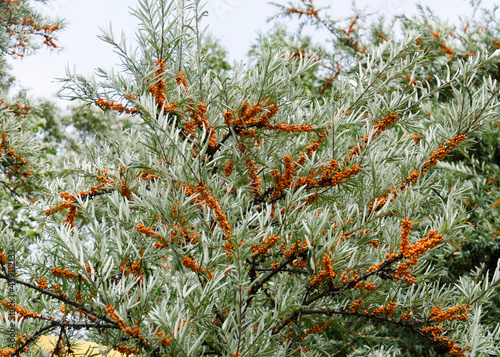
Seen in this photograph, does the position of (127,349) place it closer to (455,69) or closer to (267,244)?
(267,244)

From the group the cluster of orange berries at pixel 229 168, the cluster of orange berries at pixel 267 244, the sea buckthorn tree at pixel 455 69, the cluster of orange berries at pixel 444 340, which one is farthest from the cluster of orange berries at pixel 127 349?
the sea buckthorn tree at pixel 455 69

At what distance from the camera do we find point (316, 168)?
1.29 metres

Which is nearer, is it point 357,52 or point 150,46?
point 150,46

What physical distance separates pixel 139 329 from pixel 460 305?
3.33 ft

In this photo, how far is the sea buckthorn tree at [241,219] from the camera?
40.4 inches

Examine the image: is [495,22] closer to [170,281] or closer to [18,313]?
[170,281]

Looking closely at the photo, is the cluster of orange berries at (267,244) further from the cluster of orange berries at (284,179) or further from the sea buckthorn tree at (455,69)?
the sea buckthorn tree at (455,69)

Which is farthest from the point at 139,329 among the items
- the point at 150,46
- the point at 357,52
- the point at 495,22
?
the point at 495,22

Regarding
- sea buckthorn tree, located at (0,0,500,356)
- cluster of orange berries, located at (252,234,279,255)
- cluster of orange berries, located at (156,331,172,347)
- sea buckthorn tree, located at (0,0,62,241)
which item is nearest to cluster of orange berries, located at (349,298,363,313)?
sea buckthorn tree, located at (0,0,500,356)

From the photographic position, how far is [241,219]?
1.24 meters

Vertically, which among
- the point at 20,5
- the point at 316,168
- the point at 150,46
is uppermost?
the point at 20,5

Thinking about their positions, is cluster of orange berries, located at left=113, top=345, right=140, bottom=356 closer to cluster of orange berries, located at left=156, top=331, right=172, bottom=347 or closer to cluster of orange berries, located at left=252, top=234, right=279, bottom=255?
cluster of orange berries, located at left=156, top=331, right=172, bottom=347

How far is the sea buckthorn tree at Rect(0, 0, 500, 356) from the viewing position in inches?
40.4

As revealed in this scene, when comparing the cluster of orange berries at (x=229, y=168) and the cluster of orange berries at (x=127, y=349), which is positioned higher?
the cluster of orange berries at (x=229, y=168)
